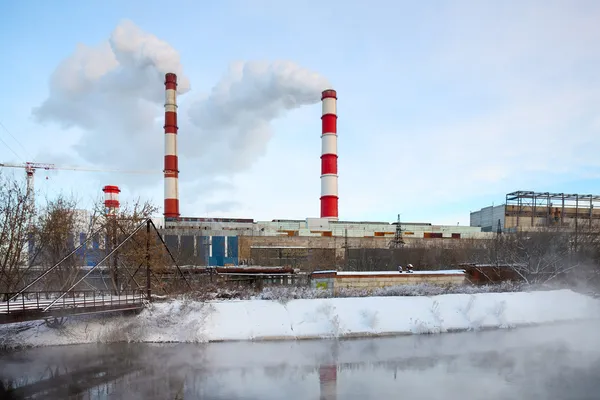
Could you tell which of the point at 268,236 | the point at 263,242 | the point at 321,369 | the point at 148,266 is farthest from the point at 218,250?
the point at 321,369

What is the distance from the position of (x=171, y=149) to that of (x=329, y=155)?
57.0 ft

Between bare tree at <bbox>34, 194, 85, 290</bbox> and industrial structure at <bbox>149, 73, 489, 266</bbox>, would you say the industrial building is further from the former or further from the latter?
bare tree at <bbox>34, 194, 85, 290</bbox>

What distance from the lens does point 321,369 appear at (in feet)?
39.0

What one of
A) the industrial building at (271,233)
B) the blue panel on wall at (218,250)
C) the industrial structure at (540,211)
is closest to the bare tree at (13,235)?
the industrial building at (271,233)

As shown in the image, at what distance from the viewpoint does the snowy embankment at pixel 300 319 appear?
15.5 m

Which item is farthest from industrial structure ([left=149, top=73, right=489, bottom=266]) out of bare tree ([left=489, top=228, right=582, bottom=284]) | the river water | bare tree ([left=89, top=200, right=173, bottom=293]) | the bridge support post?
the river water

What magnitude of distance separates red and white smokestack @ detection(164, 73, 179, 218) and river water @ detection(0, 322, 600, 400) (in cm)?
3168

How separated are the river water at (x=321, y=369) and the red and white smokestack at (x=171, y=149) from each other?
31.7 m

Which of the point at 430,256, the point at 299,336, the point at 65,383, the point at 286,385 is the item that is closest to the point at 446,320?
the point at 299,336

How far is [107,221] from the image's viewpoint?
2042 cm

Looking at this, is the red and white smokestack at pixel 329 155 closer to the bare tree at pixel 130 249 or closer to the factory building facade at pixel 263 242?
the factory building facade at pixel 263 242

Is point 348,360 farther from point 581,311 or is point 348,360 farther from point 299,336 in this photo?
point 581,311

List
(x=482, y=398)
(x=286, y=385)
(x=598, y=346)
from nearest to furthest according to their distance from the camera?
(x=482, y=398)
(x=286, y=385)
(x=598, y=346)

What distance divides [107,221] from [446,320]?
660 inches
